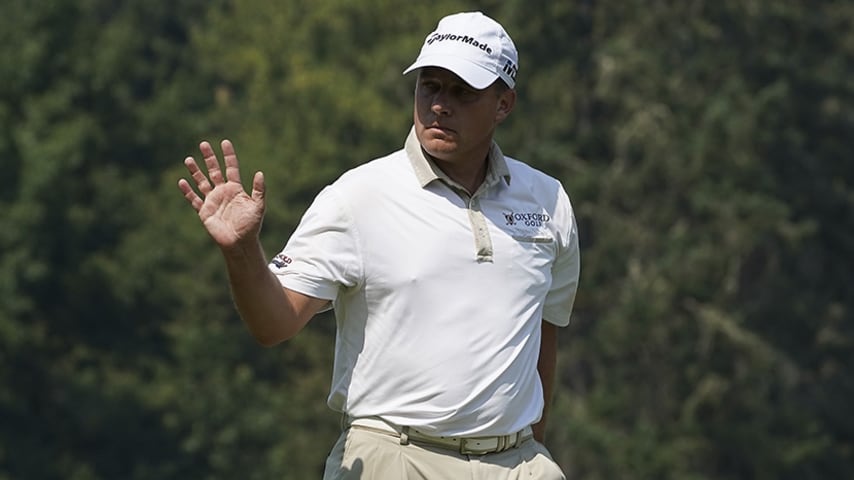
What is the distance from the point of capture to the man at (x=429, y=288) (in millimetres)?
5879

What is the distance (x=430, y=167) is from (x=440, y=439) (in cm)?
75

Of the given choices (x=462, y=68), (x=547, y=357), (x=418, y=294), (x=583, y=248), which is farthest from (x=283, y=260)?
(x=583, y=248)

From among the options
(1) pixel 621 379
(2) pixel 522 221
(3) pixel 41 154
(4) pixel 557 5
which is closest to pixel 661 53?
(4) pixel 557 5

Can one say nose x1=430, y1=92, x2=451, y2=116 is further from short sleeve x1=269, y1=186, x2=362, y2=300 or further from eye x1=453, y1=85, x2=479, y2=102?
short sleeve x1=269, y1=186, x2=362, y2=300

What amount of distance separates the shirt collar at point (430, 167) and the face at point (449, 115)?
2cm

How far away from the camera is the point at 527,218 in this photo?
6234mm

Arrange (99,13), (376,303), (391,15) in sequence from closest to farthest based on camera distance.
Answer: (376,303), (391,15), (99,13)

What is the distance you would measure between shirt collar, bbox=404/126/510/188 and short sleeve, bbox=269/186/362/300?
0.27 metres

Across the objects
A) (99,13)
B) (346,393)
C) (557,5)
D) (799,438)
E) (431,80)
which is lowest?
(799,438)

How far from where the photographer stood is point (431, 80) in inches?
241

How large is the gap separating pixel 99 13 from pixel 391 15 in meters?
10.8

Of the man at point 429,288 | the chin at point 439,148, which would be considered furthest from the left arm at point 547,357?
the chin at point 439,148

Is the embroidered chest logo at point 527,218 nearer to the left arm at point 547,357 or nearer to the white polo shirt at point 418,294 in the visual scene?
the white polo shirt at point 418,294

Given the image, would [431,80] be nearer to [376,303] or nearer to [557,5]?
[376,303]
